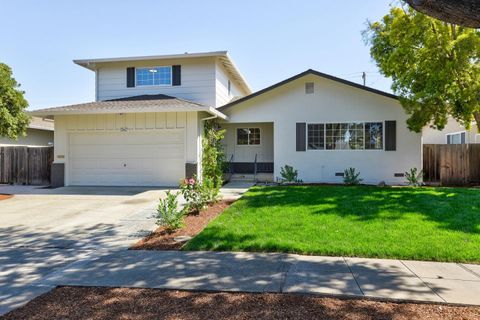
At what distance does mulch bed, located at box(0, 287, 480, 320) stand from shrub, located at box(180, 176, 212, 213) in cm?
454

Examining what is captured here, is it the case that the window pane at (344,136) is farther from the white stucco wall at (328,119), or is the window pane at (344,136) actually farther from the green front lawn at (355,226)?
the green front lawn at (355,226)

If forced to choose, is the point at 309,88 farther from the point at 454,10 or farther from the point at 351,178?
the point at 454,10

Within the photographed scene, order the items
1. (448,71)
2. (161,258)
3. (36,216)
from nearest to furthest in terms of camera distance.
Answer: (161,258) → (36,216) → (448,71)

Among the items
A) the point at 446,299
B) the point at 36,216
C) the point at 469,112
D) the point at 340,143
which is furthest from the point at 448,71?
the point at 36,216

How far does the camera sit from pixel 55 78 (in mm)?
16359

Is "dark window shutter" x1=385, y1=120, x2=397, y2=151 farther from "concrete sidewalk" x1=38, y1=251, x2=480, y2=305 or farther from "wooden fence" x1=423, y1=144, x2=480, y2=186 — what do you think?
"concrete sidewalk" x1=38, y1=251, x2=480, y2=305

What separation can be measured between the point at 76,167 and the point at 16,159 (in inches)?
154

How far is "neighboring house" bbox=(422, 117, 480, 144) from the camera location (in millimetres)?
19219

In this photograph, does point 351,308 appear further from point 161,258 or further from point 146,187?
point 146,187

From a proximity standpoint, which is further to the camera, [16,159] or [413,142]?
[16,159]

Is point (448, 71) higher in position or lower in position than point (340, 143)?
higher

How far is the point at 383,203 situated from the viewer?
29.5 ft

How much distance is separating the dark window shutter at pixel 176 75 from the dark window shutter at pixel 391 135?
972 cm

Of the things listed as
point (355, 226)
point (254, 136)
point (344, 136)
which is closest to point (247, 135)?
point (254, 136)
